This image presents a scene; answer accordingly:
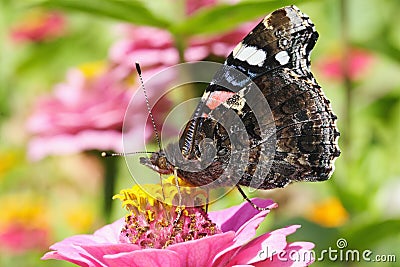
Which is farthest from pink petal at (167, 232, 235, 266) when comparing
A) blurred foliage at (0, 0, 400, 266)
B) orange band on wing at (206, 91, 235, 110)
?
blurred foliage at (0, 0, 400, 266)

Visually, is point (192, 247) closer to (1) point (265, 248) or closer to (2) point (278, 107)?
(1) point (265, 248)

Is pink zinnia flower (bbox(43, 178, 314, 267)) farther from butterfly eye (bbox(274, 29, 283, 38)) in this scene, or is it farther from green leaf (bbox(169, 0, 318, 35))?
green leaf (bbox(169, 0, 318, 35))

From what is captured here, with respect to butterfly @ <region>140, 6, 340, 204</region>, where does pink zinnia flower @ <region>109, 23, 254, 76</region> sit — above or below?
above

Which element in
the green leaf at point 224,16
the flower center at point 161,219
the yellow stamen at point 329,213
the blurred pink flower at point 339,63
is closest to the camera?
the flower center at point 161,219

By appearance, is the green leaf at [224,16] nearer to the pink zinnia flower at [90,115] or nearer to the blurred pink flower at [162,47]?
the blurred pink flower at [162,47]

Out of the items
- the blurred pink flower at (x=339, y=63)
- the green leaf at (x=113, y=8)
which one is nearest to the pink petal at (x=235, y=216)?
the green leaf at (x=113, y=8)

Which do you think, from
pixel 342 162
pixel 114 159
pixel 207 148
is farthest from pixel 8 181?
pixel 207 148

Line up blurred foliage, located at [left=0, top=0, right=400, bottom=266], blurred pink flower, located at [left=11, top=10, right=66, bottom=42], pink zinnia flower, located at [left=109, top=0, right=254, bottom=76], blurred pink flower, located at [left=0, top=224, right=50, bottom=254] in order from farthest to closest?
blurred pink flower, located at [left=11, top=10, right=66, bottom=42], blurred pink flower, located at [left=0, top=224, right=50, bottom=254], pink zinnia flower, located at [left=109, top=0, right=254, bottom=76], blurred foliage, located at [left=0, top=0, right=400, bottom=266]
